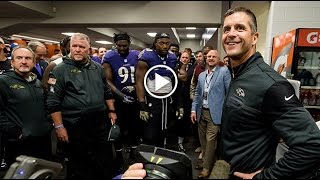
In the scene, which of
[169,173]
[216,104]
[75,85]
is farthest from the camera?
[216,104]

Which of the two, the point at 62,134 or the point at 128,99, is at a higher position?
the point at 128,99

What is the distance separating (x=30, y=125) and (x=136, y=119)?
4.58 ft

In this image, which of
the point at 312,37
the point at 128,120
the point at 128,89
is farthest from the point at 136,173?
the point at 312,37

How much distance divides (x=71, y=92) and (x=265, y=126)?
1636mm

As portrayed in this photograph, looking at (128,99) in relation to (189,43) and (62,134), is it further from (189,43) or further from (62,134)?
(189,43)

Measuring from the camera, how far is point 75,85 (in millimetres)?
2158

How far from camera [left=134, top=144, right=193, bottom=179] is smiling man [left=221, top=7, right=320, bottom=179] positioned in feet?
1.11

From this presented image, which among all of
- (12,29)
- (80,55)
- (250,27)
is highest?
(12,29)

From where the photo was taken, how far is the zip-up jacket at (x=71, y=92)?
216 centimetres

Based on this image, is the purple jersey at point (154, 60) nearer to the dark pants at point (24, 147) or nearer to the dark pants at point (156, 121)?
the dark pants at point (156, 121)

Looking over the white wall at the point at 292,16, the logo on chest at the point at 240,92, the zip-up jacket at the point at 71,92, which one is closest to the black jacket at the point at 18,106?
the zip-up jacket at the point at 71,92

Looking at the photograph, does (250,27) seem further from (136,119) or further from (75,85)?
(136,119)

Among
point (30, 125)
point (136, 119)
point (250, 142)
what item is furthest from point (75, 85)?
point (250, 142)

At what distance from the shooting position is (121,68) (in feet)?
10.5
